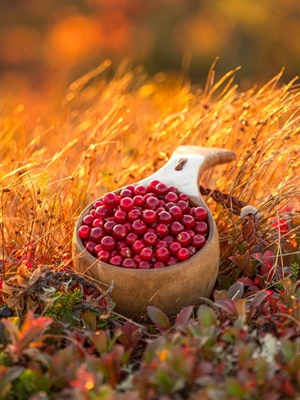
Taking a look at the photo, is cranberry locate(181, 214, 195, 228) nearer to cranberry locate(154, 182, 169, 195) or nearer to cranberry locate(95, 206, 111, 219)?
cranberry locate(154, 182, 169, 195)

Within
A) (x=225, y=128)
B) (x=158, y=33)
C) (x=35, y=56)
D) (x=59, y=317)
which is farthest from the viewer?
(x=35, y=56)

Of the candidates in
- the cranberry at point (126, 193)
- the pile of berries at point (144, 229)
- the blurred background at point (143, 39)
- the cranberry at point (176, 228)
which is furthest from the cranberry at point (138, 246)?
the blurred background at point (143, 39)

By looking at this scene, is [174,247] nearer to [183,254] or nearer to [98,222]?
[183,254]

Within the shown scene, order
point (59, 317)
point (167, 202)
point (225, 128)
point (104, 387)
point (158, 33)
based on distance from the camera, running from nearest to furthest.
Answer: point (104, 387) < point (59, 317) < point (167, 202) < point (225, 128) < point (158, 33)

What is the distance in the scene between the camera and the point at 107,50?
8.14 m

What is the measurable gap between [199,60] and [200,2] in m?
1.62

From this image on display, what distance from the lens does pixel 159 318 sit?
4.99 ft

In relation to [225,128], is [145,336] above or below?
below

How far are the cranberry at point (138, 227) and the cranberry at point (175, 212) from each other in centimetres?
10

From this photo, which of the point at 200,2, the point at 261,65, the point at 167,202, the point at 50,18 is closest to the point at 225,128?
the point at 167,202

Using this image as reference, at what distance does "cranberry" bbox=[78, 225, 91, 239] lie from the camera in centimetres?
172

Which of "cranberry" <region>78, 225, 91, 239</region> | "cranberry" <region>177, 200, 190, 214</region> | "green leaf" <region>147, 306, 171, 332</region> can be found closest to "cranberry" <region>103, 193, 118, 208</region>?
"cranberry" <region>78, 225, 91, 239</region>

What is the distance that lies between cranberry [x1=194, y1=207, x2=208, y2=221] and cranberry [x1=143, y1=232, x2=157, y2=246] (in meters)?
0.18

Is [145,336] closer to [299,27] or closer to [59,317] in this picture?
[59,317]
